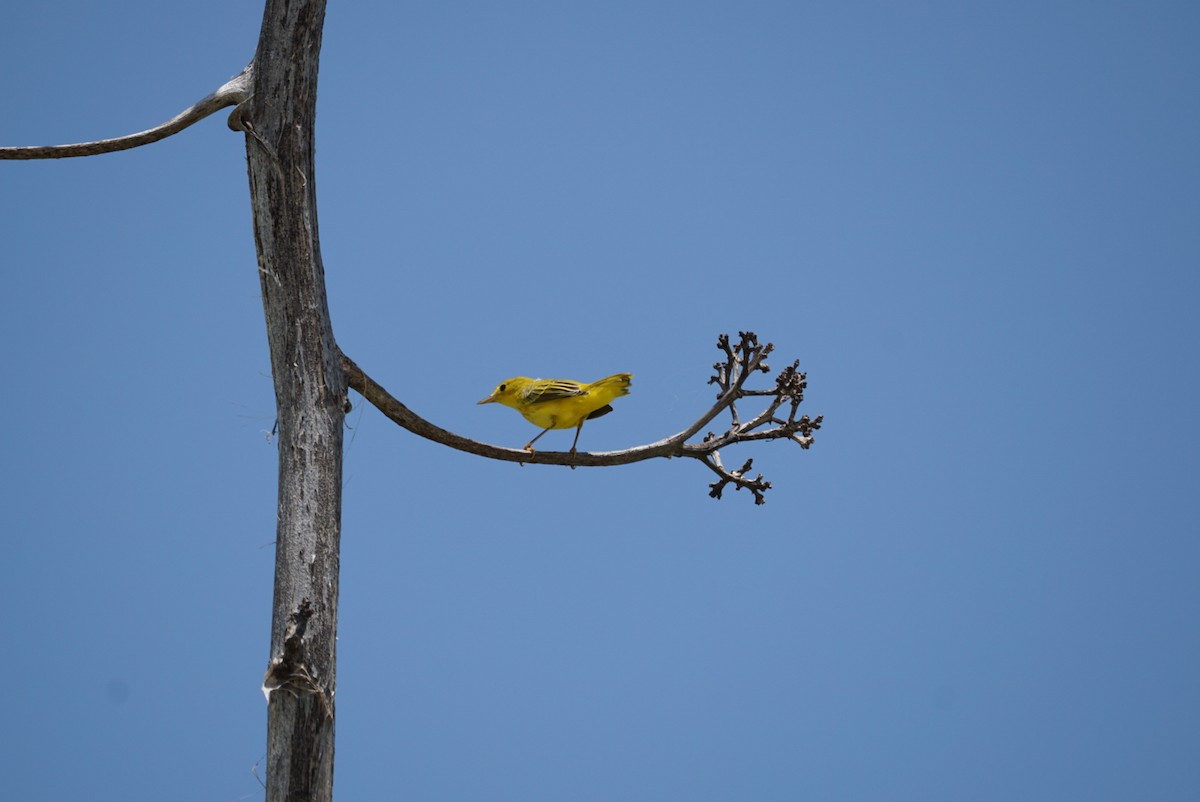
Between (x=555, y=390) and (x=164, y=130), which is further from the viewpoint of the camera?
(x=555, y=390)

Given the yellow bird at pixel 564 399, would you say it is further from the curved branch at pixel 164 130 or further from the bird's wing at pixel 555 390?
the curved branch at pixel 164 130

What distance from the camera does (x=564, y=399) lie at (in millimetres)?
6203

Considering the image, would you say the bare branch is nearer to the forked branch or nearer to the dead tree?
the forked branch

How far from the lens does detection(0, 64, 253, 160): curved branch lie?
447cm

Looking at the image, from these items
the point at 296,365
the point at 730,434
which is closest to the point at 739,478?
the point at 730,434

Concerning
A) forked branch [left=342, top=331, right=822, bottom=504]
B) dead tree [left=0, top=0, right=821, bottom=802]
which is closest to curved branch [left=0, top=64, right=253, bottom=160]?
dead tree [left=0, top=0, right=821, bottom=802]

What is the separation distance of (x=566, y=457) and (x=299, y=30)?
2441mm

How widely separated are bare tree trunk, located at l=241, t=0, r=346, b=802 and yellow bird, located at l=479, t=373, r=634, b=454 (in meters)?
1.77

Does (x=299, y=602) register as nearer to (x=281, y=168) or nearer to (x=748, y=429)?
(x=281, y=168)

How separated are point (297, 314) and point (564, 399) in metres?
2.08

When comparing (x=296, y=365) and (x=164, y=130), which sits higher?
(x=164, y=130)

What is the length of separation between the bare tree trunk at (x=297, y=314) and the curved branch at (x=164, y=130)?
0.07 metres

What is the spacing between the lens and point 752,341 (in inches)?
215

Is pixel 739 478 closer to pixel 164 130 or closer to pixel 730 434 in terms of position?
pixel 730 434
